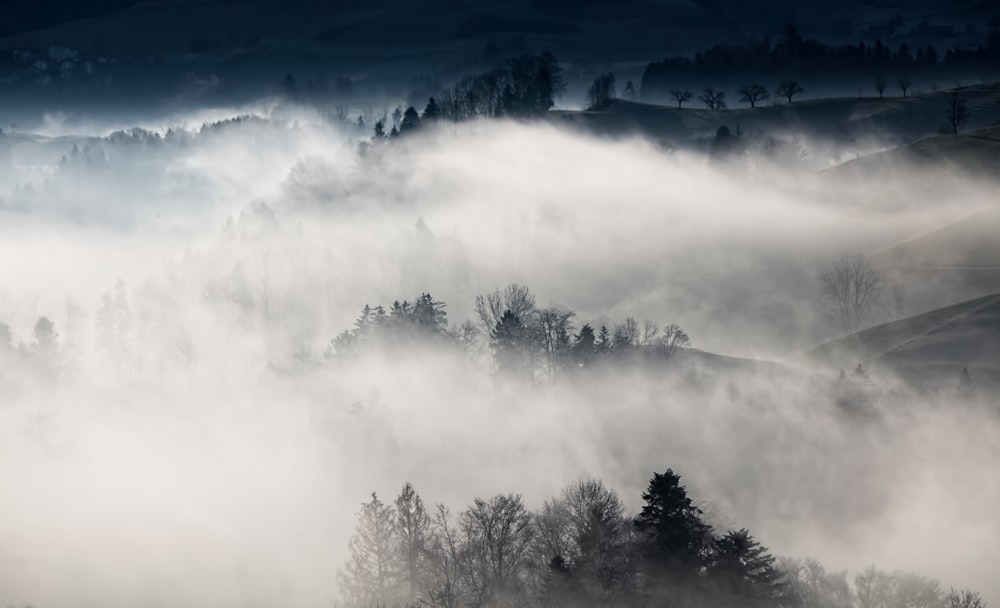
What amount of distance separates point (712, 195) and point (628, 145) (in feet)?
80.3

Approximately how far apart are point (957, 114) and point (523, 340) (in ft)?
314

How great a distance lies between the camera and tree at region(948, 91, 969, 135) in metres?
162

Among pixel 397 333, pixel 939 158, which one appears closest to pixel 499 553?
pixel 397 333

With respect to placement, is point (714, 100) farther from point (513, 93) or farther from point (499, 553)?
point (499, 553)

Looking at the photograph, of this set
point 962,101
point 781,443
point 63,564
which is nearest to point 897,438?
point 781,443

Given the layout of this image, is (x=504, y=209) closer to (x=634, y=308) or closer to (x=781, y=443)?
(x=634, y=308)

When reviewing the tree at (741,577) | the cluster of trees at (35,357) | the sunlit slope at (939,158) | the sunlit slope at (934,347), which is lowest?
the tree at (741,577)

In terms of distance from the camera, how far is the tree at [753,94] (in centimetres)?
19100

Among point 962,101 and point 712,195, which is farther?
point 962,101

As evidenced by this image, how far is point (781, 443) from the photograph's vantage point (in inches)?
3388

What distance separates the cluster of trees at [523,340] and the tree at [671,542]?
53.4 meters

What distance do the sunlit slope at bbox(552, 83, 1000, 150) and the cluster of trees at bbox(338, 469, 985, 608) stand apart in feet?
401

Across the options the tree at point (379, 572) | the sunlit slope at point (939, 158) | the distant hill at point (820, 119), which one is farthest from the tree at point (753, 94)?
the tree at point (379, 572)

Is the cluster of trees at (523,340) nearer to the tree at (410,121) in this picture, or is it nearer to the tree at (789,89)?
the tree at (410,121)
